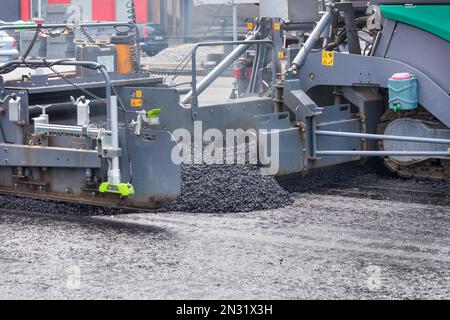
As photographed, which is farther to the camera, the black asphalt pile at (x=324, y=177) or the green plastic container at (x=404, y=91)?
the black asphalt pile at (x=324, y=177)

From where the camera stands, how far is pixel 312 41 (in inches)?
381

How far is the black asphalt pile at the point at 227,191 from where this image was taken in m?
8.12

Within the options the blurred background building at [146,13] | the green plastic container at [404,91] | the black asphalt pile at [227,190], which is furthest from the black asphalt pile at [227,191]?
the blurred background building at [146,13]

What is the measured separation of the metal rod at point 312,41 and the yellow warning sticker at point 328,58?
7.9 inches

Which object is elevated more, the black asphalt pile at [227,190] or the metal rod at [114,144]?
the metal rod at [114,144]

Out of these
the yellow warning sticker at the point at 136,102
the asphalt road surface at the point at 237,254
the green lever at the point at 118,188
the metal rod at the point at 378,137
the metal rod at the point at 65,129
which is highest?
the yellow warning sticker at the point at 136,102

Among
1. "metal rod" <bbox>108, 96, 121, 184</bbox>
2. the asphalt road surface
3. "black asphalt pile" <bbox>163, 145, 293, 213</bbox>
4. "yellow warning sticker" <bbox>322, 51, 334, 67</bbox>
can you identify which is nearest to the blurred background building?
"yellow warning sticker" <bbox>322, 51, 334, 67</bbox>

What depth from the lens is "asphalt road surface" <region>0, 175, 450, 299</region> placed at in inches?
227

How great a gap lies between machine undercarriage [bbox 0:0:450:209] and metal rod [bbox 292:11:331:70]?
0.04 ft

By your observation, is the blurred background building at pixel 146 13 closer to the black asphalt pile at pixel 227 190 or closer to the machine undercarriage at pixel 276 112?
the machine undercarriage at pixel 276 112

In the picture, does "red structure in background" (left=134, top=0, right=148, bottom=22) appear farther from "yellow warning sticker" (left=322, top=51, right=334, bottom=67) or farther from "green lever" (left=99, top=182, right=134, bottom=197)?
"green lever" (left=99, top=182, right=134, bottom=197)

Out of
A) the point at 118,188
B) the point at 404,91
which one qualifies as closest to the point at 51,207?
the point at 118,188

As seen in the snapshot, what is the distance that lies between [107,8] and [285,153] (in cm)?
2042

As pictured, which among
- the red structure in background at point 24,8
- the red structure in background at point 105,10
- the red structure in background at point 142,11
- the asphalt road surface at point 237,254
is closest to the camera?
the asphalt road surface at point 237,254
